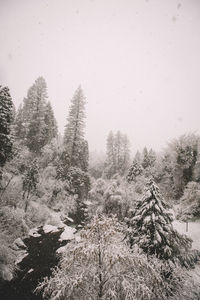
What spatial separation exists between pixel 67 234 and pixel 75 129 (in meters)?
18.8

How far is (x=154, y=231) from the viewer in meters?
9.01

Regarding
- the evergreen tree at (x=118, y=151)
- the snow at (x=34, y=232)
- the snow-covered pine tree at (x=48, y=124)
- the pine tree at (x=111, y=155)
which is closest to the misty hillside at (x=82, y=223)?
the snow at (x=34, y=232)

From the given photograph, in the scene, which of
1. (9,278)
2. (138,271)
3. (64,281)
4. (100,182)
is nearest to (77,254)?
(64,281)

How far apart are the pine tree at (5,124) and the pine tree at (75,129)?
1590cm

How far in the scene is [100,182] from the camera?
86.5 ft

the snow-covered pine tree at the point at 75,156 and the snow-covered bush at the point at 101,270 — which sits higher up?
the snow-covered pine tree at the point at 75,156

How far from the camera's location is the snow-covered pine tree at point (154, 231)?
29.0 ft

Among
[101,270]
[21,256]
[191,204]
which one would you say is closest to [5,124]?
[21,256]

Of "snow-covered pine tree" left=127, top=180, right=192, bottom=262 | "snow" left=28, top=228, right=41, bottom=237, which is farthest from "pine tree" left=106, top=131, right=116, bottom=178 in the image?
"snow-covered pine tree" left=127, top=180, right=192, bottom=262

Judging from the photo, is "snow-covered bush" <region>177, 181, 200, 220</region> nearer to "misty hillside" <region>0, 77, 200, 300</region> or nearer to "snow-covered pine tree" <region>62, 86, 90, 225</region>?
"misty hillside" <region>0, 77, 200, 300</region>

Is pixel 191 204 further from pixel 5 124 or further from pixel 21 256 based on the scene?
pixel 5 124

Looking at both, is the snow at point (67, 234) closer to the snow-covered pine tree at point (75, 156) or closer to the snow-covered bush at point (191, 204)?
the snow-covered pine tree at point (75, 156)

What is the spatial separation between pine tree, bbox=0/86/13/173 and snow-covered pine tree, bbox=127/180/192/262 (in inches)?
477

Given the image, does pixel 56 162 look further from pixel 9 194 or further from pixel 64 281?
pixel 64 281
